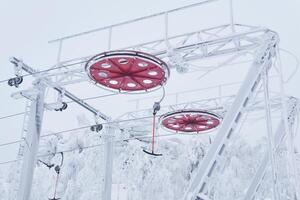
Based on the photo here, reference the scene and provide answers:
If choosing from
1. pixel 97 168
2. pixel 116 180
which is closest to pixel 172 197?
pixel 116 180

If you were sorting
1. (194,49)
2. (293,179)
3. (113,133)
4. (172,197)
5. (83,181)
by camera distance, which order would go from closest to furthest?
(293,179) → (194,49) → (113,133) → (172,197) → (83,181)

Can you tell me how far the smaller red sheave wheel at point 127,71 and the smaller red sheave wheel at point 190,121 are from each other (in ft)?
9.99

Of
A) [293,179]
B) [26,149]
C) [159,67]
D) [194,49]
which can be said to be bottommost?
[293,179]

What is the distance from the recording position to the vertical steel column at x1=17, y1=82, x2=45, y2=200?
39.5 feet

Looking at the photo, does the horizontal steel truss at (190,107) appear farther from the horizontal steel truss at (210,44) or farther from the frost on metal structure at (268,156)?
the horizontal steel truss at (210,44)

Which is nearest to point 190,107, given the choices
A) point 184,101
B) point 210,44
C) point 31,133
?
point 184,101

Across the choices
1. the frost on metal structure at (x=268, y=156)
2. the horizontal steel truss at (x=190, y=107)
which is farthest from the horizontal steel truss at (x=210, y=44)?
the horizontal steel truss at (x=190, y=107)

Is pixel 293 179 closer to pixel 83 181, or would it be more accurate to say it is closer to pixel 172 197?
pixel 172 197

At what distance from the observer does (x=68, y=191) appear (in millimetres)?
32719

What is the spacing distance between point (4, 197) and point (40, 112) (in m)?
27.0

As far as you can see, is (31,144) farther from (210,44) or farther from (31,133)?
(210,44)

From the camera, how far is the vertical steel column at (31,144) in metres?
12.1

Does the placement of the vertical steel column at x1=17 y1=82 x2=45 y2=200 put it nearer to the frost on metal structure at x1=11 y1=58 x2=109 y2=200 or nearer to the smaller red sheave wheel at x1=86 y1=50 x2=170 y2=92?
the frost on metal structure at x1=11 y1=58 x2=109 y2=200

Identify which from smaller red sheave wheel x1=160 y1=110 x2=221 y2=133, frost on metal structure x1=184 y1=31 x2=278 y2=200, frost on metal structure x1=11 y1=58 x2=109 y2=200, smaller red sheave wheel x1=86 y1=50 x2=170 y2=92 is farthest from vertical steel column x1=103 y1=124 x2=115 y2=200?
frost on metal structure x1=184 y1=31 x2=278 y2=200
